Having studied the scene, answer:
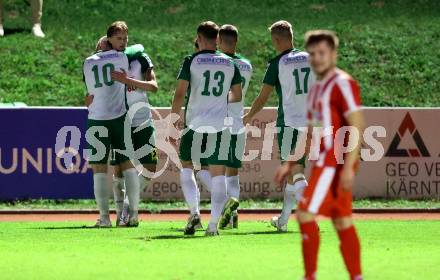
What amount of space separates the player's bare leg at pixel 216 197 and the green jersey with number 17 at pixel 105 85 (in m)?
1.99

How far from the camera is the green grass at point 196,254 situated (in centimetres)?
995

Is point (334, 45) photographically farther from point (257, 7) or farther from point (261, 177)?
point (257, 7)

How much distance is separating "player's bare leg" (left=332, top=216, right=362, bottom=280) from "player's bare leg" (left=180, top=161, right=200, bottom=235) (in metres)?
5.13

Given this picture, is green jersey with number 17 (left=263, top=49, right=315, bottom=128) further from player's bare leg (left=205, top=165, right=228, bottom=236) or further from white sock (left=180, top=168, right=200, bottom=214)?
white sock (left=180, top=168, right=200, bottom=214)

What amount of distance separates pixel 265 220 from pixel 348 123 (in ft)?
30.4

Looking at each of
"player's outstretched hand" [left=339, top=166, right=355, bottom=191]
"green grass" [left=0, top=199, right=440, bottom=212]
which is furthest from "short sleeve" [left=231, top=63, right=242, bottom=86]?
"green grass" [left=0, top=199, right=440, bottom=212]

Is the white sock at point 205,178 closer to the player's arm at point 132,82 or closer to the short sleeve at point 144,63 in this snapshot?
the player's arm at point 132,82

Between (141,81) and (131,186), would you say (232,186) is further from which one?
(141,81)

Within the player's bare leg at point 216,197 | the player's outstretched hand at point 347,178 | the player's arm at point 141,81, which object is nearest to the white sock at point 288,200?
the player's bare leg at point 216,197

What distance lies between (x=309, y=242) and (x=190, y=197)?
5215mm

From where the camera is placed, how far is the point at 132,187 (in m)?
15.3

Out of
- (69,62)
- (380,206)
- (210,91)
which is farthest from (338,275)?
(69,62)

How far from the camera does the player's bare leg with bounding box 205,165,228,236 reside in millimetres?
13656

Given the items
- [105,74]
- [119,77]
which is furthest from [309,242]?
[105,74]
